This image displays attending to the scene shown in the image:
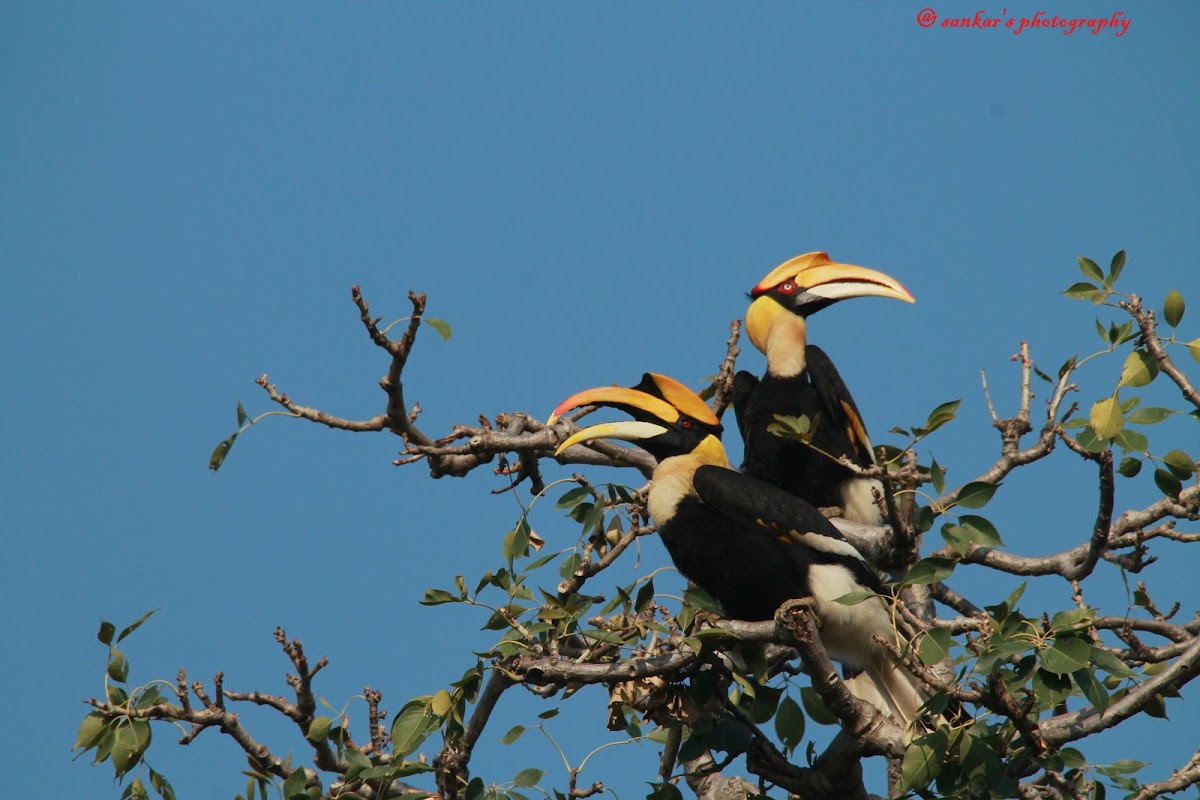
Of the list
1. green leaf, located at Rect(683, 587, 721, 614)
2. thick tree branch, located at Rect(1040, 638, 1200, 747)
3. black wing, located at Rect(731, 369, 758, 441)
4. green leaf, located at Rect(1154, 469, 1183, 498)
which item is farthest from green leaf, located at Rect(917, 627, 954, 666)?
black wing, located at Rect(731, 369, 758, 441)

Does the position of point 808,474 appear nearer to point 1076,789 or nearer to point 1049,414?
point 1049,414

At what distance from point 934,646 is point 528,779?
1.26m

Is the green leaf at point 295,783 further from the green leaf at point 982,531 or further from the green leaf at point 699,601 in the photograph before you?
the green leaf at point 982,531

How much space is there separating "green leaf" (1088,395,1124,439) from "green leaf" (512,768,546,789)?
1.82 metres

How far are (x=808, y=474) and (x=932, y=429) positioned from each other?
2.23 metres

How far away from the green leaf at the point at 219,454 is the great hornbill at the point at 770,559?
3.64 feet

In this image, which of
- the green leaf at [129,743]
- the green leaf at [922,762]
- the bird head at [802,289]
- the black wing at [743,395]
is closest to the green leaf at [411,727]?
the green leaf at [129,743]

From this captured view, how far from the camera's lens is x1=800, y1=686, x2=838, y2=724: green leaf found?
157 inches

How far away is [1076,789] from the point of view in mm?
3322

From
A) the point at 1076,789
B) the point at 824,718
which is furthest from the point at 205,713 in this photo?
the point at 1076,789

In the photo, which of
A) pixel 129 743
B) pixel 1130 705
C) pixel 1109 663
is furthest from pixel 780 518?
pixel 129 743

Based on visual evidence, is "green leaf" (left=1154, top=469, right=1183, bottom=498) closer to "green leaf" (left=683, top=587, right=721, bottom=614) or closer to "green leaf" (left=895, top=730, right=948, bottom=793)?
"green leaf" (left=895, top=730, right=948, bottom=793)

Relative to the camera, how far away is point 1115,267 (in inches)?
140

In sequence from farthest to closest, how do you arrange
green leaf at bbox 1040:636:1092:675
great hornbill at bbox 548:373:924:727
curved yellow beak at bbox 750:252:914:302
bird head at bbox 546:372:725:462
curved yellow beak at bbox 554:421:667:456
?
curved yellow beak at bbox 750:252:914:302, bird head at bbox 546:372:725:462, curved yellow beak at bbox 554:421:667:456, great hornbill at bbox 548:373:924:727, green leaf at bbox 1040:636:1092:675
